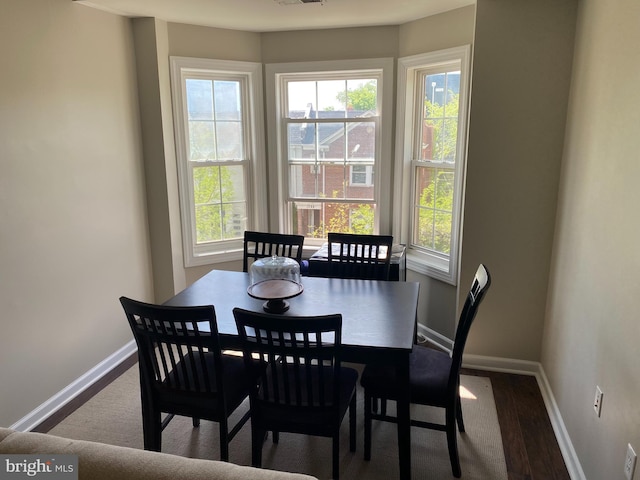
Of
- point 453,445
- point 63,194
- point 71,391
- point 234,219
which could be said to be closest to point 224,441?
point 453,445

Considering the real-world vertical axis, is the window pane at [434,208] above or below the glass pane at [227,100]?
below

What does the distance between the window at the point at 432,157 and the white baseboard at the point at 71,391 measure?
234 centimetres

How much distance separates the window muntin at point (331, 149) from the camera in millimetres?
3861

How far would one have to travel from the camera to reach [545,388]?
9.73 feet

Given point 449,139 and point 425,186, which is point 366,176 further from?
point 449,139

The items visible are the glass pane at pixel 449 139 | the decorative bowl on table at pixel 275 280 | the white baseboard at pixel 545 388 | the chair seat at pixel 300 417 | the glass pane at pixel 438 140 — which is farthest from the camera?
the glass pane at pixel 438 140

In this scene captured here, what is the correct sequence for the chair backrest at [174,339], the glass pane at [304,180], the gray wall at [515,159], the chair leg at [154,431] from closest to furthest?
the chair backrest at [174,339] < the chair leg at [154,431] < the gray wall at [515,159] < the glass pane at [304,180]

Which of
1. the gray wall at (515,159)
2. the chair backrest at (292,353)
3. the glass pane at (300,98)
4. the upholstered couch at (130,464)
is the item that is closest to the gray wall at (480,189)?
the gray wall at (515,159)

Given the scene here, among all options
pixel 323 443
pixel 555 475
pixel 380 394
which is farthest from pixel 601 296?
pixel 323 443

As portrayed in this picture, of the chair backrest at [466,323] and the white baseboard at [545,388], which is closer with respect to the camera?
the chair backrest at [466,323]

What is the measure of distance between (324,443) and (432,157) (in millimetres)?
2246

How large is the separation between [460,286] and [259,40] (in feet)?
8.34

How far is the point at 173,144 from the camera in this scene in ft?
12.1

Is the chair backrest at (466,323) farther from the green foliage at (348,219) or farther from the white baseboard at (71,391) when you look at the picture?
the white baseboard at (71,391)
